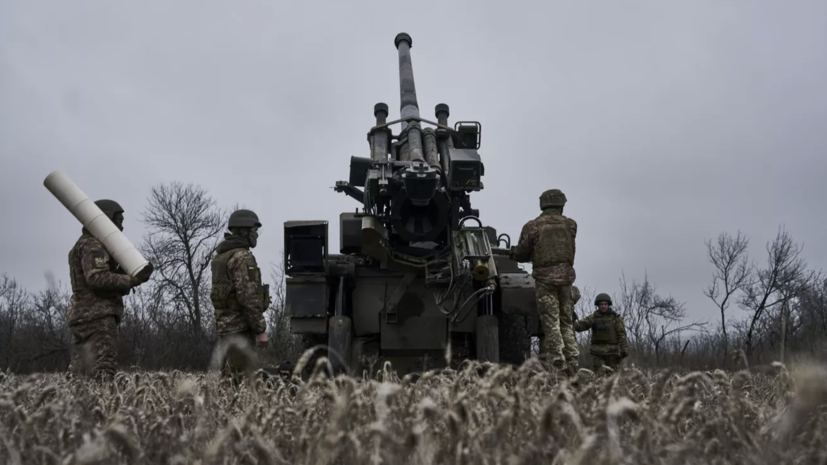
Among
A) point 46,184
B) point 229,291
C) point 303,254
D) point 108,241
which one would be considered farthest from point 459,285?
point 46,184

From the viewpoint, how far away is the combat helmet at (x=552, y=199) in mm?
7605

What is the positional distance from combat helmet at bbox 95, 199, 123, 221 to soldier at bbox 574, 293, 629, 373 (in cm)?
703

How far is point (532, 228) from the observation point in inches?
295

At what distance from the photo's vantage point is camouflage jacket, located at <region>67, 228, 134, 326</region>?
6.00m

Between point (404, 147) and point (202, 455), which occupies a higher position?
point (404, 147)

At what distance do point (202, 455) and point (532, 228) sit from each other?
5554mm

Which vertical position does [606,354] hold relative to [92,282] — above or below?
below

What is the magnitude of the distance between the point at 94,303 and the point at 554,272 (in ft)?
13.9

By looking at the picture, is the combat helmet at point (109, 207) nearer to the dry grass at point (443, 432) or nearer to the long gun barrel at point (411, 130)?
the long gun barrel at point (411, 130)

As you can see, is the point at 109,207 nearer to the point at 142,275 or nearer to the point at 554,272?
the point at 142,275

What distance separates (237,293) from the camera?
6.57m

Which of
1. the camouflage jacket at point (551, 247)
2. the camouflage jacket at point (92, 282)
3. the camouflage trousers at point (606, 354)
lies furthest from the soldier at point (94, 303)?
the camouflage trousers at point (606, 354)

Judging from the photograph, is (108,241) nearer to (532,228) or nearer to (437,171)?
(437,171)

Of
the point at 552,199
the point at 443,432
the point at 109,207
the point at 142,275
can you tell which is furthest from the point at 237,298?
the point at 443,432
